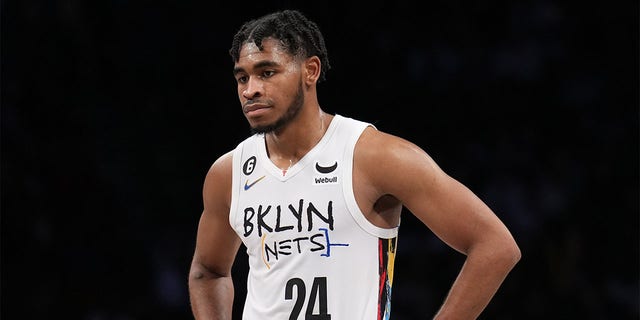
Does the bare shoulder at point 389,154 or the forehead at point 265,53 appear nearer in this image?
the bare shoulder at point 389,154

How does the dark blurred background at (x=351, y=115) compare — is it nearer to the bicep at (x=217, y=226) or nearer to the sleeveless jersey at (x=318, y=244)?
the bicep at (x=217, y=226)

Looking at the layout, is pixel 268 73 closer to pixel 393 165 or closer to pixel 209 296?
pixel 393 165

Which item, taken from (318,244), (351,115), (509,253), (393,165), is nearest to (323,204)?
(318,244)

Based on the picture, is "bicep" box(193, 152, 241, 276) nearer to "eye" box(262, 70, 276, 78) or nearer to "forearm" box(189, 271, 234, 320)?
"forearm" box(189, 271, 234, 320)

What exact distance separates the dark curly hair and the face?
1.0 inches

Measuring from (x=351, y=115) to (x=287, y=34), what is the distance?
2.64 m

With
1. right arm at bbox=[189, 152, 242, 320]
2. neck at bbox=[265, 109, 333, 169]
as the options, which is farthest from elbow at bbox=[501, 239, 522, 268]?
right arm at bbox=[189, 152, 242, 320]

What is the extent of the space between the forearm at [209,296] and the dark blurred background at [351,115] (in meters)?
2.03

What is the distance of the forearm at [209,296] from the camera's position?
302 centimetres

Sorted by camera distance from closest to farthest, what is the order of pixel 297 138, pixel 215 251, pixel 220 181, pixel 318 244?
pixel 318 244
pixel 297 138
pixel 220 181
pixel 215 251

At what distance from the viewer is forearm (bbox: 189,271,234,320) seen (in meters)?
3.02

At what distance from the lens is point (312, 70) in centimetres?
281

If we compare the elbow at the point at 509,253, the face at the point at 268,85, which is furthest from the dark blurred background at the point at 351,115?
the elbow at the point at 509,253

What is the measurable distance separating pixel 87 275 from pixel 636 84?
351cm
